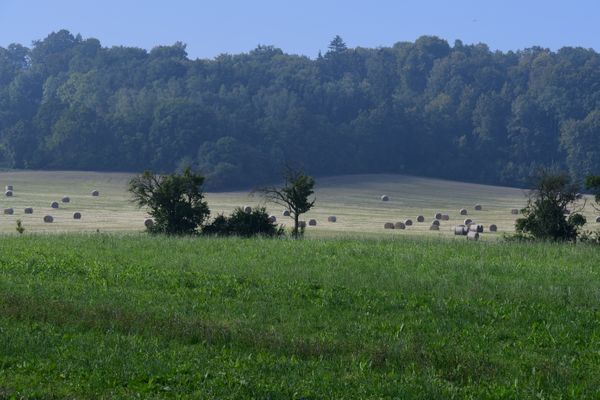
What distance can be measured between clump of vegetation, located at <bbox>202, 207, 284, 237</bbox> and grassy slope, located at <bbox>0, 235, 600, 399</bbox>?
1212 cm

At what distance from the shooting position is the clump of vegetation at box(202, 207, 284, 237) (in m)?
38.4

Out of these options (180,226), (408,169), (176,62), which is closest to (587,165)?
(408,169)

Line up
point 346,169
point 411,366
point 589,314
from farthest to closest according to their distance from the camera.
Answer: point 346,169
point 589,314
point 411,366

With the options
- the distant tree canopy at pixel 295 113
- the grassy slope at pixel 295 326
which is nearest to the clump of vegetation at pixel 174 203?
the grassy slope at pixel 295 326

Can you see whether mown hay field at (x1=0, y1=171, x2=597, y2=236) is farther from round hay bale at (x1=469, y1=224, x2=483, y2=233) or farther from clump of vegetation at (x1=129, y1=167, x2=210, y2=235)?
clump of vegetation at (x1=129, y1=167, x2=210, y2=235)

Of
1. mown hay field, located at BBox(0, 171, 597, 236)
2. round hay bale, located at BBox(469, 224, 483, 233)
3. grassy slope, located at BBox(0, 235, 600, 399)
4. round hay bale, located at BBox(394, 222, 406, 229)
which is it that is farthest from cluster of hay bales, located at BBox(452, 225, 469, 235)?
grassy slope, located at BBox(0, 235, 600, 399)

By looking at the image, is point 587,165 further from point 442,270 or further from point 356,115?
point 442,270

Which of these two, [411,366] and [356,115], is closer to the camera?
[411,366]

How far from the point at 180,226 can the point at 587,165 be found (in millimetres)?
107336

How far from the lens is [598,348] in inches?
570

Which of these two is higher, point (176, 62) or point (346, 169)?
point (176, 62)

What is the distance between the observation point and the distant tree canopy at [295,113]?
12344cm

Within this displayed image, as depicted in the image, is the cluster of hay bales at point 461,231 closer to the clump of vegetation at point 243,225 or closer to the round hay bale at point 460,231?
the round hay bale at point 460,231

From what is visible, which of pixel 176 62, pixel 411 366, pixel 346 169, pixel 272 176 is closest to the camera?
pixel 411 366
